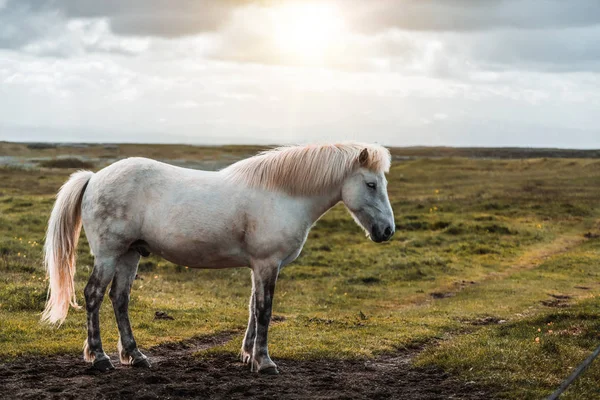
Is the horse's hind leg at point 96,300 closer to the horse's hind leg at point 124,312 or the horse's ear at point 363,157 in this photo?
the horse's hind leg at point 124,312

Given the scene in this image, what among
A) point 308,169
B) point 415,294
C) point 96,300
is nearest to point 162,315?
point 96,300

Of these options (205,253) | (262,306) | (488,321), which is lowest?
(488,321)

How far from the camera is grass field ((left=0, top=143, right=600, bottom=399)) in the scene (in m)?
9.84

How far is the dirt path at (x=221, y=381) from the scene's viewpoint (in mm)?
7543

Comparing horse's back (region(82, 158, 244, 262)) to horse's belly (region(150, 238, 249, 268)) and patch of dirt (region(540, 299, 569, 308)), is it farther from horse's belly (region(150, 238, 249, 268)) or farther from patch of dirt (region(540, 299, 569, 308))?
patch of dirt (region(540, 299, 569, 308))

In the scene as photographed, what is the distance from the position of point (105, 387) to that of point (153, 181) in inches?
113

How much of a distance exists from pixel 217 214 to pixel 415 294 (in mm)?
11436

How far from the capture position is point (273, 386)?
800 centimetres

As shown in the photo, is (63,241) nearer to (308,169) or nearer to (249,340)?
(249,340)

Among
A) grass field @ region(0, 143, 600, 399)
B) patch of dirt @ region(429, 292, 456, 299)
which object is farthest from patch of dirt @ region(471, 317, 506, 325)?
patch of dirt @ region(429, 292, 456, 299)

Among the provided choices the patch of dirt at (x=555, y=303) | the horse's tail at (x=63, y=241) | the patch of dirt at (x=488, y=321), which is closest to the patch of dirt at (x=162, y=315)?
the horse's tail at (x=63, y=241)

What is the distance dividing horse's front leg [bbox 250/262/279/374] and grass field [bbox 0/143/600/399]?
1.48 m

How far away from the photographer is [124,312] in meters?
8.96

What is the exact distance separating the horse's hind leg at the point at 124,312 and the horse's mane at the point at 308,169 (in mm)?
2043
